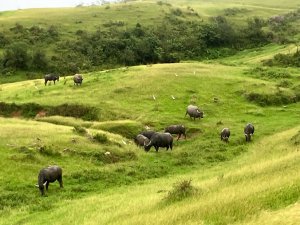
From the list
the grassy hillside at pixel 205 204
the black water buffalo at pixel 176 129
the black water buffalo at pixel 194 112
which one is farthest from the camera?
the black water buffalo at pixel 194 112

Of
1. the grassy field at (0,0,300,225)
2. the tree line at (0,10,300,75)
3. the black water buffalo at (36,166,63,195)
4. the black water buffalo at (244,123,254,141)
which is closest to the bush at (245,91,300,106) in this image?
the grassy field at (0,0,300,225)

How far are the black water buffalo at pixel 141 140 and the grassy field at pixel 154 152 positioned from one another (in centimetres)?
94

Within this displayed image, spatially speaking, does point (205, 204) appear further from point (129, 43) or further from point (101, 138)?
point (129, 43)

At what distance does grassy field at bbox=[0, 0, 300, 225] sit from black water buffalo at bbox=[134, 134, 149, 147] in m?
0.94

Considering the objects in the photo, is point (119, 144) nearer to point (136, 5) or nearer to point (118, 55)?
point (118, 55)

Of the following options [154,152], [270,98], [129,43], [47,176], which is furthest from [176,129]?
[129,43]

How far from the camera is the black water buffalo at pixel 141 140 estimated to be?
35.5 m

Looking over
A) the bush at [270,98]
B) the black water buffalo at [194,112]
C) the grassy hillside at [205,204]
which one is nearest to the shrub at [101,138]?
the grassy hillside at [205,204]

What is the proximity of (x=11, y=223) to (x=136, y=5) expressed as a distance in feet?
368

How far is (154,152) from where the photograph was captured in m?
34.8

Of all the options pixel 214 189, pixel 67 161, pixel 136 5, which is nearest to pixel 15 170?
pixel 67 161

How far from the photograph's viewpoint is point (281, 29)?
111 meters

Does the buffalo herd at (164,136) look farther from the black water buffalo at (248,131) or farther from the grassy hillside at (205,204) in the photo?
the grassy hillside at (205,204)

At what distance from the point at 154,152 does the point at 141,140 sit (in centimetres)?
170
